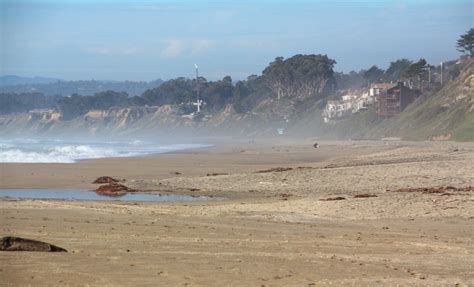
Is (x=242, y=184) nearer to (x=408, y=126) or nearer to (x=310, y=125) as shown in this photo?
(x=408, y=126)

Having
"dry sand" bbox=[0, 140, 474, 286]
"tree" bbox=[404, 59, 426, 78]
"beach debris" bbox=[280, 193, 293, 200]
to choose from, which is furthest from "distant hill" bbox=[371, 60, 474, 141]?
"beach debris" bbox=[280, 193, 293, 200]

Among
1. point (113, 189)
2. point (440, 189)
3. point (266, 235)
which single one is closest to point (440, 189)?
point (440, 189)

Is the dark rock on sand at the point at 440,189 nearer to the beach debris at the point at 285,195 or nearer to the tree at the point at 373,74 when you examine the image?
the beach debris at the point at 285,195

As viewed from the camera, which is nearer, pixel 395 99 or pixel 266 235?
pixel 266 235

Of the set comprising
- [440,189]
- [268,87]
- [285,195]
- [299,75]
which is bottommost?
[285,195]

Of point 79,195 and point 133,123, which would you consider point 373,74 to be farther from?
point 79,195

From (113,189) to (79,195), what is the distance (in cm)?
165

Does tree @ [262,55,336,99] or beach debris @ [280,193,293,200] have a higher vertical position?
tree @ [262,55,336,99]

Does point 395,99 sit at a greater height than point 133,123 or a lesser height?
greater

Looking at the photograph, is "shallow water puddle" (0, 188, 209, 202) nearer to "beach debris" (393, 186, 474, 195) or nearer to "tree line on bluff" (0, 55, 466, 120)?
"beach debris" (393, 186, 474, 195)

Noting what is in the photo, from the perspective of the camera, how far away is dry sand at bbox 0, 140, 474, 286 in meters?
10.8

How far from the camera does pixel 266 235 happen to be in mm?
15289

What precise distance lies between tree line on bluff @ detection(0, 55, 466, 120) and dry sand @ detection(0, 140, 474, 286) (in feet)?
251

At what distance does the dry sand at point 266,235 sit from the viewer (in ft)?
35.4
